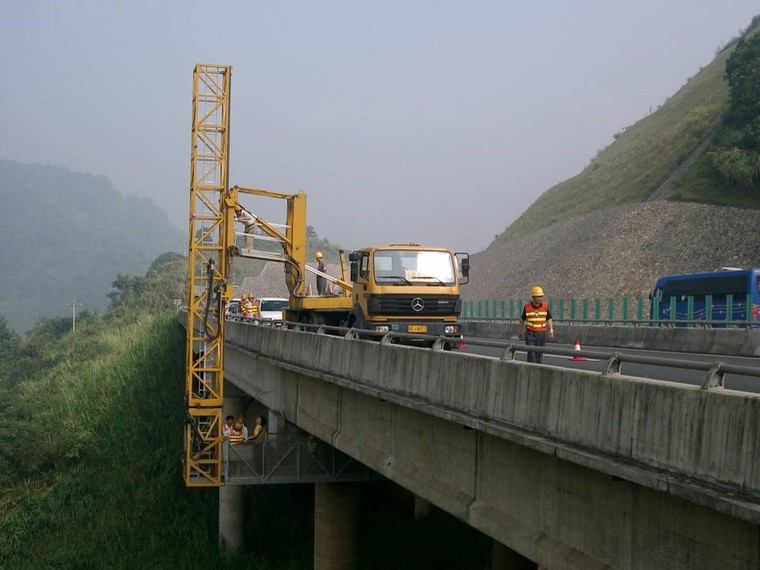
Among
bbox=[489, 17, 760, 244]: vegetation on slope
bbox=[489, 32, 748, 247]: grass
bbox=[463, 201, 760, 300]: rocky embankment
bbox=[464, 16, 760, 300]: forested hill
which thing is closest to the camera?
bbox=[463, 201, 760, 300]: rocky embankment

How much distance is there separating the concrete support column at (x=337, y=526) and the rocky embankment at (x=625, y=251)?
103 ft

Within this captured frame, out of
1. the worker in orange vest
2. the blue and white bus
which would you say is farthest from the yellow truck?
the blue and white bus

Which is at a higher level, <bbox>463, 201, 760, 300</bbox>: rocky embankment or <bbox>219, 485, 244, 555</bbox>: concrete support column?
<bbox>463, 201, 760, 300</bbox>: rocky embankment

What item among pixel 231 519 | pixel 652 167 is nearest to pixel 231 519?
pixel 231 519

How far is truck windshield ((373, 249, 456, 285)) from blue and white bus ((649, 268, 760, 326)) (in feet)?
44.5

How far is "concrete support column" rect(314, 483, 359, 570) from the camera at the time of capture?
2159 centimetres

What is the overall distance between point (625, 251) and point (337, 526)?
160 ft

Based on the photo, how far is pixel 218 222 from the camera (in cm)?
3294

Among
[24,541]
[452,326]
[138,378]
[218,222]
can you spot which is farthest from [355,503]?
[138,378]

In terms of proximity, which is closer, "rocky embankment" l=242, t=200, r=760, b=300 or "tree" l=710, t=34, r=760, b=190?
"rocky embankment" l=242, t=200, r=760, b=300

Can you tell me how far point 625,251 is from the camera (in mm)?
67250

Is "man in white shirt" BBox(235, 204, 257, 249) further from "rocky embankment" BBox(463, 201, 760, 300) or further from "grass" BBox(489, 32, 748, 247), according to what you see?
"grass" BBox(489, 32, 748, 247)

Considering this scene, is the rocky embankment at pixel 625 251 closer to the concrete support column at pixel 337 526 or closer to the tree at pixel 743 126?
the tree at pixel 743 126

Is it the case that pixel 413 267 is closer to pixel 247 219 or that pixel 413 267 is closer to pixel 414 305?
pixel 414 305
